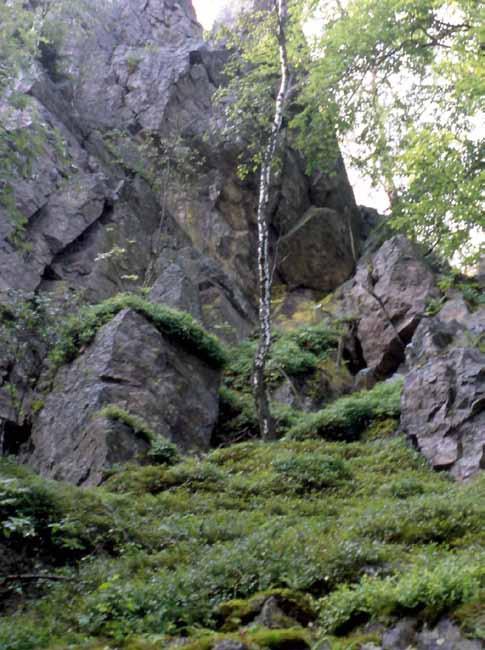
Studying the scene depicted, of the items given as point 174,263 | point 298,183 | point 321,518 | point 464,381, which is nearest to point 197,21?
point 298,183

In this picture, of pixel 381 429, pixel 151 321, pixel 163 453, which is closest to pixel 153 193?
pixel 151 321

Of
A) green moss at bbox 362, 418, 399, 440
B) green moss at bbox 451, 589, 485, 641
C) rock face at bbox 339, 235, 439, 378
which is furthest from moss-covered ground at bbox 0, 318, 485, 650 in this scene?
rock face at bbox 339, 235, 439, 378

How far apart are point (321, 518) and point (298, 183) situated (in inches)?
868

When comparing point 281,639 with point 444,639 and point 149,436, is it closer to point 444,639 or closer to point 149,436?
point 444,639

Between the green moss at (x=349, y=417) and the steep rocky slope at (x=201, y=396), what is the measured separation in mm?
45

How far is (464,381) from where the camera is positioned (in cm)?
1313

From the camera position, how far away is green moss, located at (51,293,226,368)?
15.2 m

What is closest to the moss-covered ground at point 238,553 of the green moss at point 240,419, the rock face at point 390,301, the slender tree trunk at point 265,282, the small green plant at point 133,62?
the slender tree trunk at point 265,282

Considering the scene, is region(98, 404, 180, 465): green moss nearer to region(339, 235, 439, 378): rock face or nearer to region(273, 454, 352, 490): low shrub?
region(273, 454, 352, 490): low shrub

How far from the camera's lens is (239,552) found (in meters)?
6.91

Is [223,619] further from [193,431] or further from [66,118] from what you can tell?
[66,118]

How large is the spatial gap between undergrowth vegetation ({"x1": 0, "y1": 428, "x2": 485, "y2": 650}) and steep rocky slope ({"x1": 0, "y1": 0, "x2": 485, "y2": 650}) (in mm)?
29

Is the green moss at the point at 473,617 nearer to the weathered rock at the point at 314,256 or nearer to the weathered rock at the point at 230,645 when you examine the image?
the weathered rock at the point at 230,645

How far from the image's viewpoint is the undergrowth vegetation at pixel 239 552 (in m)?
5.25
